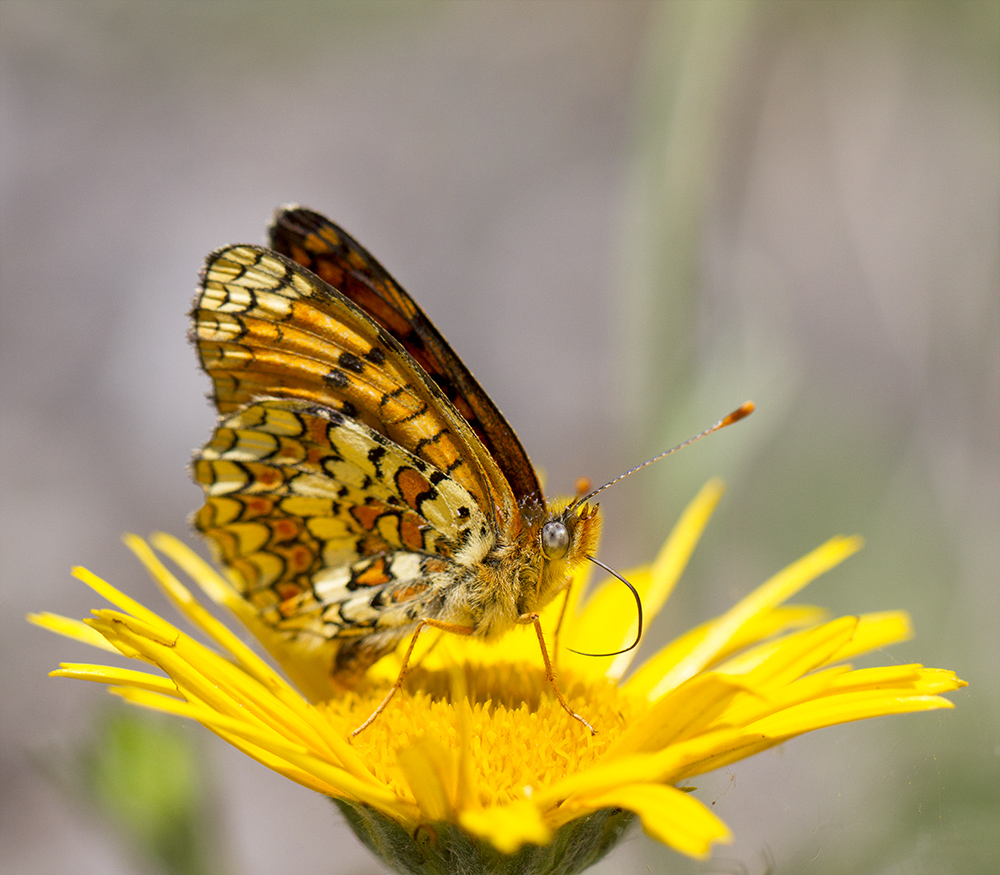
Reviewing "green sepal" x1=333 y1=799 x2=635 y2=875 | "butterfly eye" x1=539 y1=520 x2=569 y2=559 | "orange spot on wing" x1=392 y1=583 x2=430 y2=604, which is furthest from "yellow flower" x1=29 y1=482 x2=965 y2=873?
"butterfly eye" x1=539 y1=520 x2=569 y2=559

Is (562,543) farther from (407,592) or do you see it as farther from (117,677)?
(117,677)

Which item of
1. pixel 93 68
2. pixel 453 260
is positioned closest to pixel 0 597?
pixel 453 260

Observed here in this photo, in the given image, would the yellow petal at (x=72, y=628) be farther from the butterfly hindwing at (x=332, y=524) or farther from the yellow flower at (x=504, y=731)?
Result: the butterfly hindwing at (x=332, y=524)

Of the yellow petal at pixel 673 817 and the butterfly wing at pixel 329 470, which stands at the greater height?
the butterfly wing at pixel 329 470

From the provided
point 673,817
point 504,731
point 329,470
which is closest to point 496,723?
point 504,731

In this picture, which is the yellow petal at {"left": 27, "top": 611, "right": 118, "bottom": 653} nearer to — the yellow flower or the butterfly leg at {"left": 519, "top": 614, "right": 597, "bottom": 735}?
the yellow flower

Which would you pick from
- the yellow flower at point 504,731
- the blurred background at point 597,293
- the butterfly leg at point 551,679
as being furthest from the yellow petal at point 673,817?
the blurred background at point 597,293

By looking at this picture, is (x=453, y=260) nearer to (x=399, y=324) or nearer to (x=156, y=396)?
(x=156, y=396)
